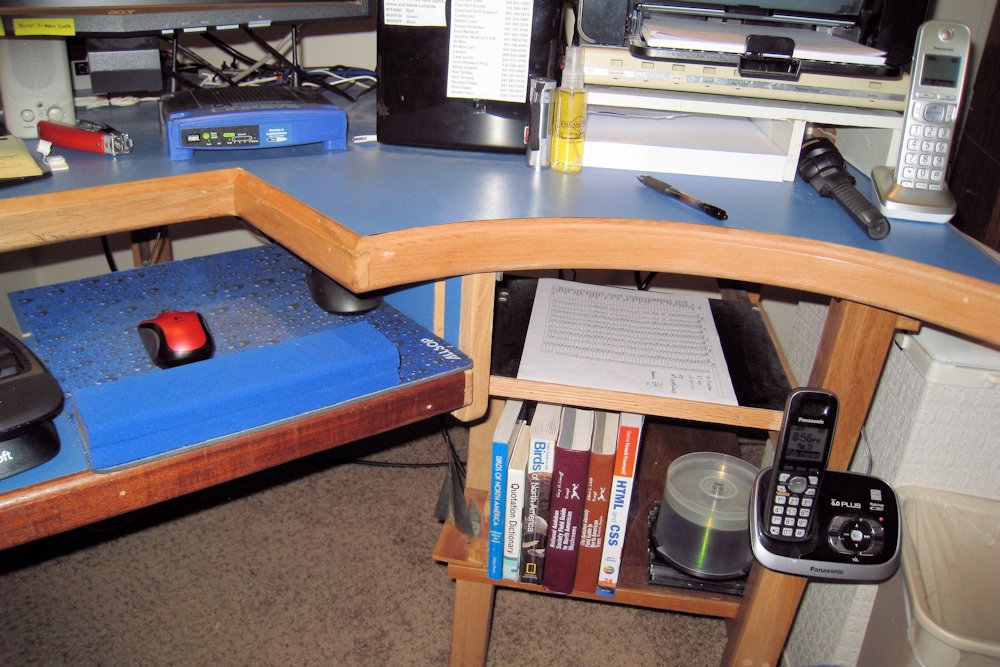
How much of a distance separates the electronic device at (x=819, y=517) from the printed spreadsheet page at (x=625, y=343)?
0.10 meters

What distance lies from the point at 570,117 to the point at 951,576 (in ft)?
2.13

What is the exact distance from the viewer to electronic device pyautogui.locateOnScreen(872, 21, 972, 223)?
0.89 metres

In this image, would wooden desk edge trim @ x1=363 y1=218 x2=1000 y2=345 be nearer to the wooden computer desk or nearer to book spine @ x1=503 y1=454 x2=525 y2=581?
the wooden computer desk

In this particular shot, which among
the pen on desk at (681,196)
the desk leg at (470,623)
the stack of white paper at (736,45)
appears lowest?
the desk leg at (470,623)

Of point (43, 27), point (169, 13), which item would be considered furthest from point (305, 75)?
point (43, 27)

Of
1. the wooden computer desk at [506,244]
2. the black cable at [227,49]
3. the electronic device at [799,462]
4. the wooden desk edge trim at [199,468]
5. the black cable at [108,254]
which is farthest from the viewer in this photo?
the black cable at [108,254]

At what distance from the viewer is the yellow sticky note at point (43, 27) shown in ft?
2.98

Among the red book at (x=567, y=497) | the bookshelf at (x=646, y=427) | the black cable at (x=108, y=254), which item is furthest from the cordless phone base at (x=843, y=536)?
the black cable at (x=108, y=254)

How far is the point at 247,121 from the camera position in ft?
3.05

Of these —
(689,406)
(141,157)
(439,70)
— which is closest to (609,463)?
(689,406)

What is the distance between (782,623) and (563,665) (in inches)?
14.9

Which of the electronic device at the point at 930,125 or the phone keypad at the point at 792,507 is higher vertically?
the electronic device at the point at 930,125

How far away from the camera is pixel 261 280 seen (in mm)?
985

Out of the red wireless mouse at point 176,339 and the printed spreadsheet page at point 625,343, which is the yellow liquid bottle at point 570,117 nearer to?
the printed spreadsheet page at point 625,343
